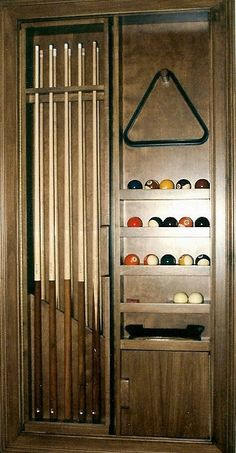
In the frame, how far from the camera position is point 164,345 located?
2.63 metres

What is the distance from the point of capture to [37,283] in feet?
9.12

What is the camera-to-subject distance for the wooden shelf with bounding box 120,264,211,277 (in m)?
2.67

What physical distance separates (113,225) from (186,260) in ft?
1.49

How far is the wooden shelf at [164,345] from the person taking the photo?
8.55 ft

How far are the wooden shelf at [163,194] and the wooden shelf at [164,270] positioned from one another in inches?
14.1

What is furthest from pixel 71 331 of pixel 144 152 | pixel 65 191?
pixel 144 152

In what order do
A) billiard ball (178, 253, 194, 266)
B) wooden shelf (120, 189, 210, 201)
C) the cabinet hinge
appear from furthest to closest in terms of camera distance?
→ billiard ball (178, 253, 194, 266) → wooden shelf (120, 189, 210, 201) → the cabinet hinge

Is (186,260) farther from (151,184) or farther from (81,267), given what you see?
(81,267)

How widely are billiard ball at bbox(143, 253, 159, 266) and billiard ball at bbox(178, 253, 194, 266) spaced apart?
0.13 metres

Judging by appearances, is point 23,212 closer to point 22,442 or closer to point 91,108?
point 91,108

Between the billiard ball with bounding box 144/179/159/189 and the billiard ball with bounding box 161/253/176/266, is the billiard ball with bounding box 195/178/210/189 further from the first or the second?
the billiard ball with bounding box 161/253/176/266

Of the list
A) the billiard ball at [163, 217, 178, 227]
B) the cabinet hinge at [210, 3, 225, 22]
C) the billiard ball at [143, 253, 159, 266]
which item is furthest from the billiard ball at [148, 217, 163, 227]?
the cabinet hinge at [210, 3, 225, 22]

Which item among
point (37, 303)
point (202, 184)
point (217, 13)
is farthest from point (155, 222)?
point (217, 13)

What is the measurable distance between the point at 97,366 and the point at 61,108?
4.82 feet
